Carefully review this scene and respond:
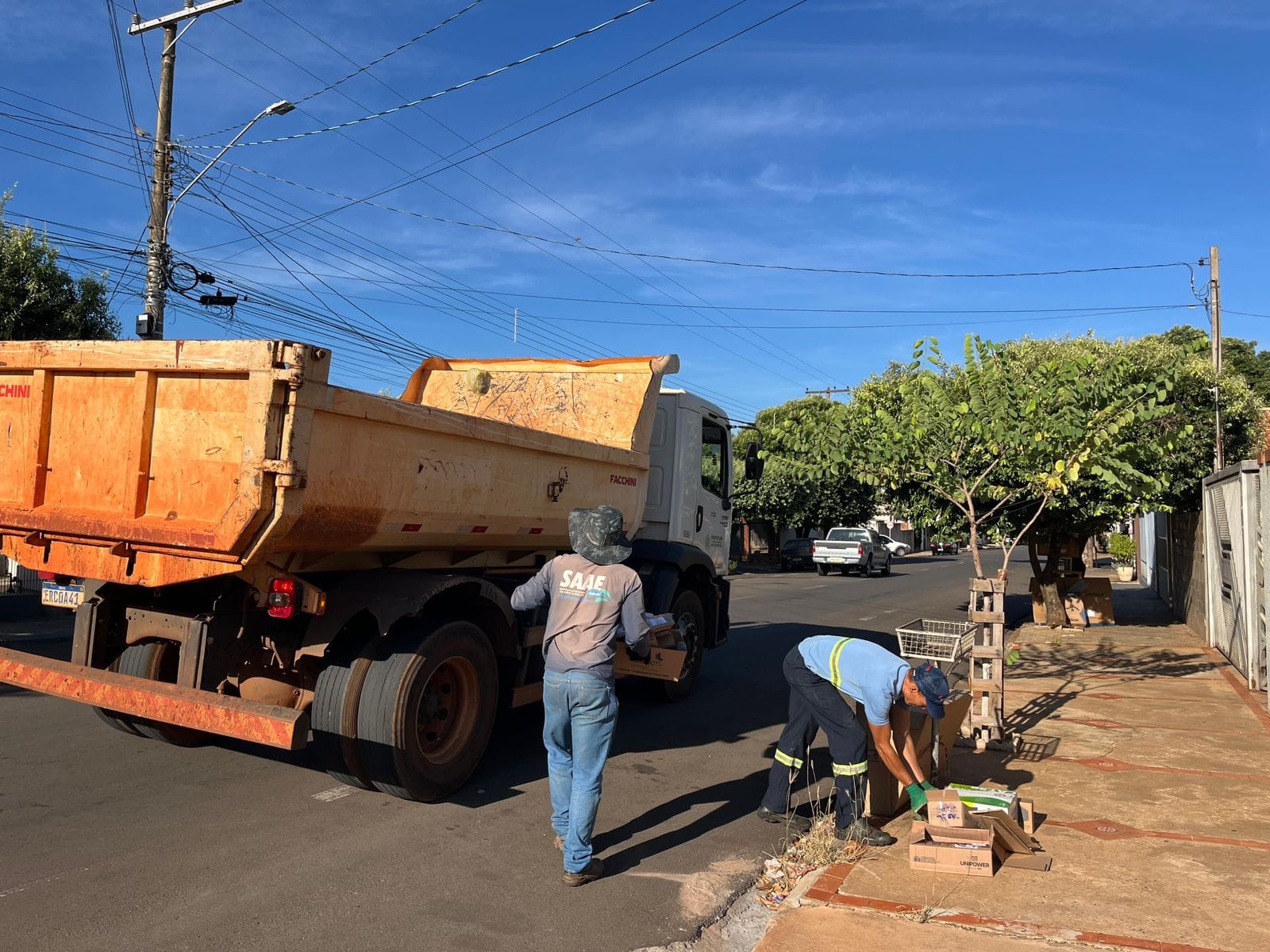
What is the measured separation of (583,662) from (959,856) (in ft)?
6.65

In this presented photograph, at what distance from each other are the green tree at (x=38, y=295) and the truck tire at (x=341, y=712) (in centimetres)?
988

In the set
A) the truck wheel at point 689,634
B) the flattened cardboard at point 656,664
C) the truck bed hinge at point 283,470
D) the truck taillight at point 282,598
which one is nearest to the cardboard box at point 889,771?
the flattened cardboard at point 656,664

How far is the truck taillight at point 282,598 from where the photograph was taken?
4.99 meters

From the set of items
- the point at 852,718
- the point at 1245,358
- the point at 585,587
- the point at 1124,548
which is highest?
the point at 1245,358

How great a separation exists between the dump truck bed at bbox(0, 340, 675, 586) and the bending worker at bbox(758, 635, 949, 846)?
226 centimetres

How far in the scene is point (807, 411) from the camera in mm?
9422

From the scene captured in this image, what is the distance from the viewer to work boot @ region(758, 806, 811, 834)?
5.46 meters

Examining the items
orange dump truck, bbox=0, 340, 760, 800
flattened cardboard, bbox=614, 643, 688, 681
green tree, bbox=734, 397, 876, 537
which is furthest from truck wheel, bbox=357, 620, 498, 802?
green tree, bbox=734, 397, 876, 537

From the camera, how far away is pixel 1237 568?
10.9 meters

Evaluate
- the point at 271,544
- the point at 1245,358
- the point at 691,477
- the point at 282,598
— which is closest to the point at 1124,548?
the point at 1245,358

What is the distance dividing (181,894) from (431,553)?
8.21 ft

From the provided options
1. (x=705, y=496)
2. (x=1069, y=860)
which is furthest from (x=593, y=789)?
(x=705, y=496)

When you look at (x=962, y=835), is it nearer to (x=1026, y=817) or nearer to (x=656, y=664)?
(x=1026, y=817)

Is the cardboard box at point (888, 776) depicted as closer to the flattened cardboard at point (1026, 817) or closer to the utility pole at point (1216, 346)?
the flattened cardboard at point (1026, 817)
